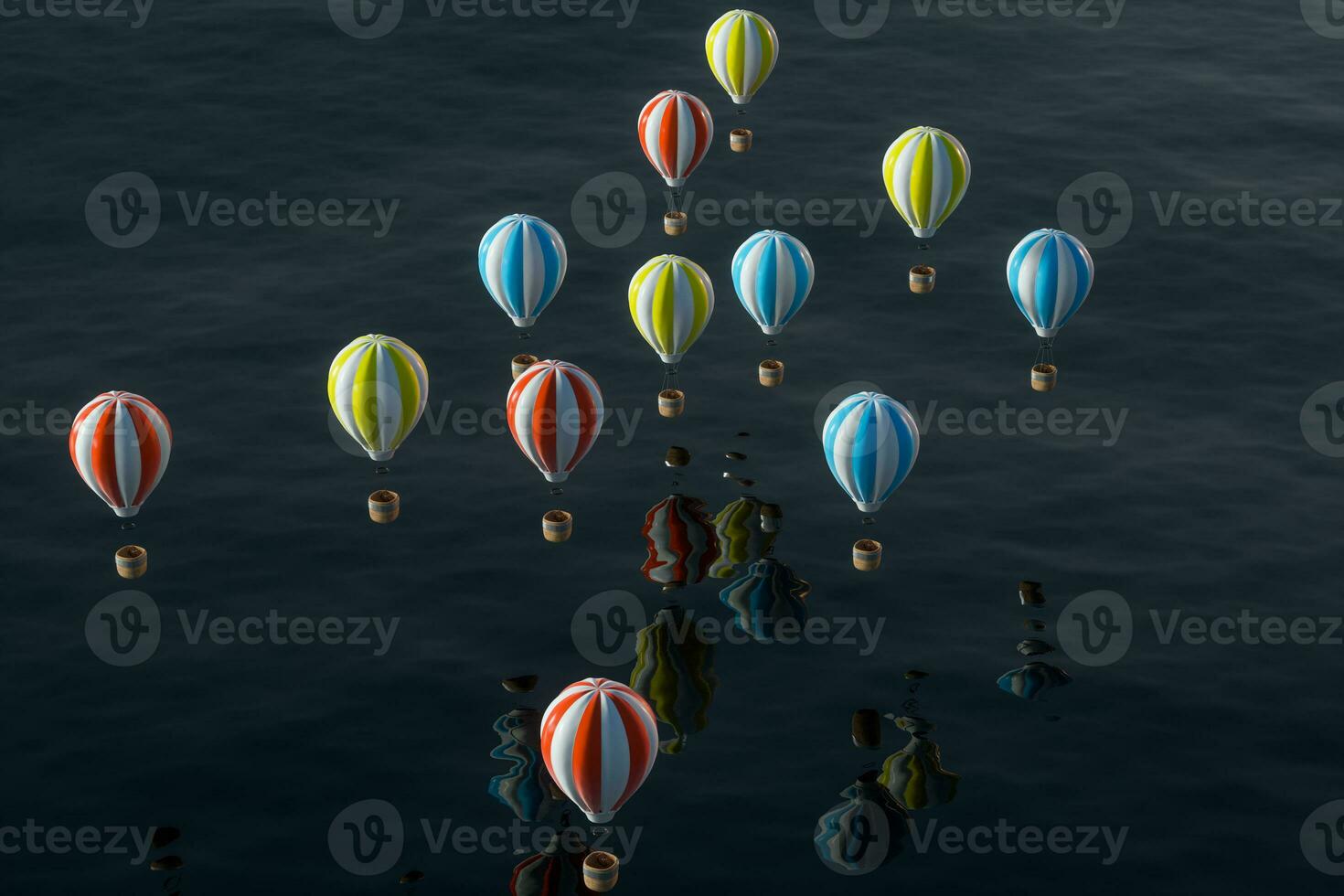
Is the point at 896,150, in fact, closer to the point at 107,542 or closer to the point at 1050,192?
the point at 1050,192

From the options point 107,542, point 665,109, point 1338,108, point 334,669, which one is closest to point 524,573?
point 334,669

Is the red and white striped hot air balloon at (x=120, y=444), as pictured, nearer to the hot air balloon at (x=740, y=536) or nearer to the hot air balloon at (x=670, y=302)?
the hot air balloon at (x=670, y=302)

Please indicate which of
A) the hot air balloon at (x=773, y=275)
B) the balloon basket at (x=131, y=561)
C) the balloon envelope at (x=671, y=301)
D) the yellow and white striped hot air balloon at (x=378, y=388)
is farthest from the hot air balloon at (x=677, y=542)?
the balloon basket at (x=131, y=561)

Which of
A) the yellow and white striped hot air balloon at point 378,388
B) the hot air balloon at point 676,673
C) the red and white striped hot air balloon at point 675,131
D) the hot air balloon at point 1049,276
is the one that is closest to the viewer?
the hot air balloon at point 676,673

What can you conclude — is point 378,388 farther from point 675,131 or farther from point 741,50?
point 741,50

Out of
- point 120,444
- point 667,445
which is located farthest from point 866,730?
point 120,444

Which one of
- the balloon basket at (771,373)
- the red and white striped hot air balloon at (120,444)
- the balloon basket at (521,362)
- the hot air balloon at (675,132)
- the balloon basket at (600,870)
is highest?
the hot air balloon at (675,132)
